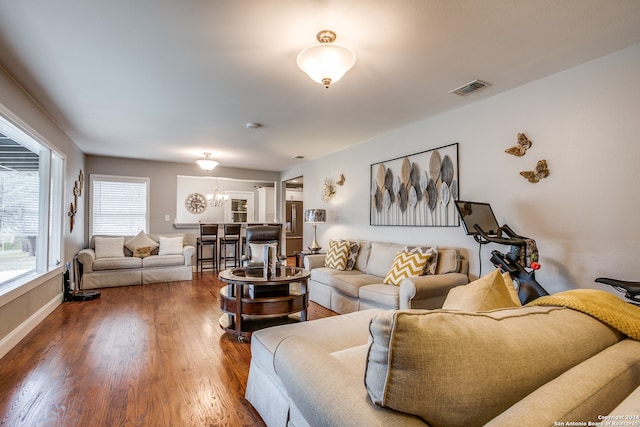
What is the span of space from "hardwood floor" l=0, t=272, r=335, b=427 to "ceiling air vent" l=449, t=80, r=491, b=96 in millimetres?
2894

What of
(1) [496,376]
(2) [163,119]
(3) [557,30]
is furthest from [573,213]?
(2) [163,119]

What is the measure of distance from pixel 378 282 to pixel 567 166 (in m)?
2.18

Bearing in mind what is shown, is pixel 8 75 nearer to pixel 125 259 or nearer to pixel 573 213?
pixel 125 259

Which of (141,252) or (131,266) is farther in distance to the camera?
(141,252)

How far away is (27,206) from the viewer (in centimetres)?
341

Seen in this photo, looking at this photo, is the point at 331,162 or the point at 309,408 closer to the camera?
the point at 309,408

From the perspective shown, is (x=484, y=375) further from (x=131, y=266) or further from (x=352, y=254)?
(x=131, y=266)

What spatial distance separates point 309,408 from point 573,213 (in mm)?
2786

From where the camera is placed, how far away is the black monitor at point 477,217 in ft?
9.33

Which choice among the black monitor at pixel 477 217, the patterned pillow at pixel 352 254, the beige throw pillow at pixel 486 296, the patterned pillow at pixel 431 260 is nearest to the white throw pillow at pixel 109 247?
the patterned pillow at pixel 352 254

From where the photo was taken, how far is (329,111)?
3.74 meters

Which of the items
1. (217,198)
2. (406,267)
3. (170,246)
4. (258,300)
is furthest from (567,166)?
(217,198)

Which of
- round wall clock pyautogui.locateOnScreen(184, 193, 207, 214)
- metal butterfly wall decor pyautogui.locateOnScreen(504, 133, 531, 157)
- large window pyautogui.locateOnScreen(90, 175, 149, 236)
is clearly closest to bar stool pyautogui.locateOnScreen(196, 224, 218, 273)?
large window pyautogui.locateOnScreen(90, 175, 149, 236)

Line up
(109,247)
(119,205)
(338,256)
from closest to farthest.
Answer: (338,256)
(109,247)
(119,205)
